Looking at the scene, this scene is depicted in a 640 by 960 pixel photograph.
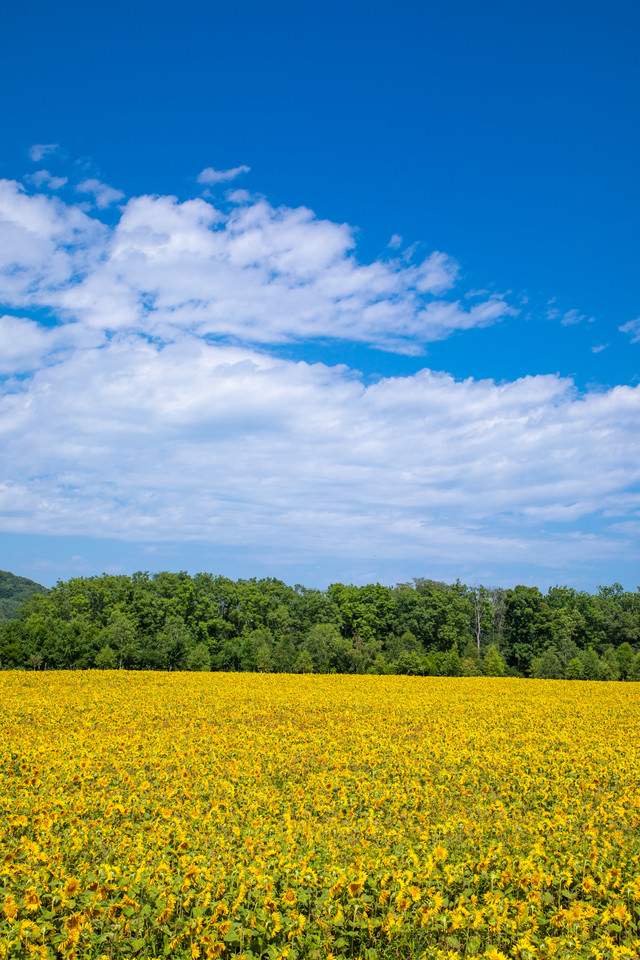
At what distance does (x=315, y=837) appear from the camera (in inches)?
330

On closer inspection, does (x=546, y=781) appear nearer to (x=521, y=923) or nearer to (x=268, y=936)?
(x=521, y=923)

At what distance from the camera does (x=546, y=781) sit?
42.9 feet

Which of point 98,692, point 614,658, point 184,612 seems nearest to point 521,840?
point 98,692

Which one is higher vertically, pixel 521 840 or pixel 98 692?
pixel 521 840

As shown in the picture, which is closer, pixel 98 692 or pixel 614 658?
pixel 98 692

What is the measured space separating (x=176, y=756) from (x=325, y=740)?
199 inches

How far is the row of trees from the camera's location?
186 feet

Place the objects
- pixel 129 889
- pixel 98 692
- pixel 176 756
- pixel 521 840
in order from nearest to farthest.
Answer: pixel 129 889 < pixel 521 840 < pixel 176 756 < pixel 98 692

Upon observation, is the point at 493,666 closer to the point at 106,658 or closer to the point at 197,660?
the point at 197,660

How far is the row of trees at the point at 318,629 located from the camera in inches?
2231

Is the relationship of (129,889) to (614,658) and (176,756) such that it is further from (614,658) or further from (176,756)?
(614,658)

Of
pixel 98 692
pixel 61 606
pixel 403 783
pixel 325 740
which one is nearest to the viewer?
pixel 403 783

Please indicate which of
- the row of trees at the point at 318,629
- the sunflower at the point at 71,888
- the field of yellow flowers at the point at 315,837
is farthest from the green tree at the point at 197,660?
the sunflower at the point at 71,888

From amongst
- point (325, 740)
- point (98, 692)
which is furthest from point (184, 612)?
point (325, 740)
